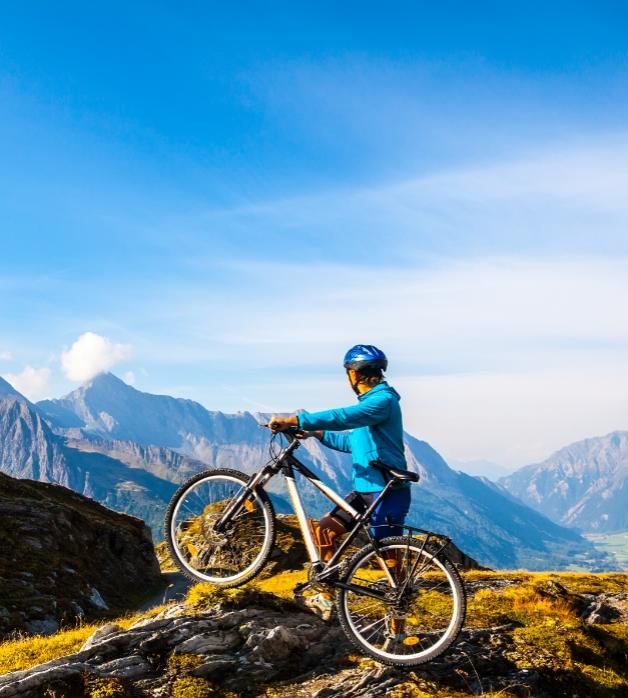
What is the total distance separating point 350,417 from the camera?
10227mm

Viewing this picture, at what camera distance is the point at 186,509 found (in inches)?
451

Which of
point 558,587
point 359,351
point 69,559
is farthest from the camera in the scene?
point 69,559

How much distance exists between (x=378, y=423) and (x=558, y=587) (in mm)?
11845

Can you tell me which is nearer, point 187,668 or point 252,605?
point 187,668

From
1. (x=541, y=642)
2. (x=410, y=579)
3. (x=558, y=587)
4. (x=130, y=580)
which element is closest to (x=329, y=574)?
(x=410, y=579)

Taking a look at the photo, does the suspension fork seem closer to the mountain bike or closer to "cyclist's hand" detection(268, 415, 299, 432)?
the mountain bike

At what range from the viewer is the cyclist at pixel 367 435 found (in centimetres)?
1031

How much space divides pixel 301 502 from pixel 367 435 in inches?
65.4

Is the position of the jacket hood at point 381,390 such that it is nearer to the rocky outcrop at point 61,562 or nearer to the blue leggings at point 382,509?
the blue leggings at point 382,509

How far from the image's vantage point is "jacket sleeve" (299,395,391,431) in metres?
10.2

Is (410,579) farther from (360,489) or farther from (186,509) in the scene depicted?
(186,509)

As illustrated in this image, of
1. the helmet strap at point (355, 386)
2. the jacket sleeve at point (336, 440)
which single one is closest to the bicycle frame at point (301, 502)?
the jacket sleeve at point (336, 440)

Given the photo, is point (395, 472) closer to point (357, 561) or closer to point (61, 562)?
point (357, 561)

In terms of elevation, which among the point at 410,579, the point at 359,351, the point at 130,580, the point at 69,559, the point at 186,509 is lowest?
the point at 130,580
